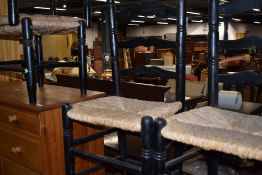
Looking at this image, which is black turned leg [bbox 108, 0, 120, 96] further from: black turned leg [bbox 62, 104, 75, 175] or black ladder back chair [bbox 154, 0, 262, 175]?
black ladder back chair [bbox 154, 0, 262, 175]

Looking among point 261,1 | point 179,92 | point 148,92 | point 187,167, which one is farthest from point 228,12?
point 148,92

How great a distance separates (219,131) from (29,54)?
77cm

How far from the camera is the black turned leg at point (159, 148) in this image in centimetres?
77

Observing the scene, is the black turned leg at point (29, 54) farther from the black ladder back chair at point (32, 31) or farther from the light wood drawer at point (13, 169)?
the light wood drawer at point (13, 169)

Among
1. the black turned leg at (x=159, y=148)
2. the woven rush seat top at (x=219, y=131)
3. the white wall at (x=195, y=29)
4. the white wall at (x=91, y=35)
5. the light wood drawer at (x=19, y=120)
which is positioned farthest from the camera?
the white wall at (x=91, y=35)

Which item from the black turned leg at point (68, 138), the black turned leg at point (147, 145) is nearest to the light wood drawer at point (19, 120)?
the black turned leg at point (68, 138)

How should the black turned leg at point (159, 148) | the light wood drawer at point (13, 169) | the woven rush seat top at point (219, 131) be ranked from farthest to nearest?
the light wood drawer at point (13, 169) → the black turned leg at point (159, 148) → the woven rush seat top at point (219, 131)

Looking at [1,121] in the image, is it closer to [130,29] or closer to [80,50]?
[80,50]

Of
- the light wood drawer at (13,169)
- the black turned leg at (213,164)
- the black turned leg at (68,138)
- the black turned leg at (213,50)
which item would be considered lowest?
the light wood drawer at (13,169)

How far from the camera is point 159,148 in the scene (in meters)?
0.78

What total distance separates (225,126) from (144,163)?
0.25 metres

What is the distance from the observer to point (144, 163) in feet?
2.65

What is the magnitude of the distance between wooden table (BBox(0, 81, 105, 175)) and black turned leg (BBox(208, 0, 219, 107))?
1.78 ft

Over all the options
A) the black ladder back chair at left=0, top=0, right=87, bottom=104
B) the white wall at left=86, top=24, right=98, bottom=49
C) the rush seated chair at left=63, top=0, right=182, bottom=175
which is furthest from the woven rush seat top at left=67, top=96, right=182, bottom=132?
the white wall at left=86, top=24, right=98, bottom=49
